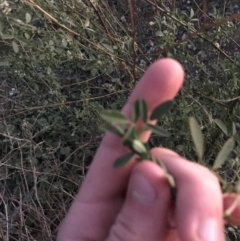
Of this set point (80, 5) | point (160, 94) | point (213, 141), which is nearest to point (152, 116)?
point (160, 94)

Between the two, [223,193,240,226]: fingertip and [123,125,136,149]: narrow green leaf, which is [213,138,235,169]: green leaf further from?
[123,125,136,149]: narrow green leaf

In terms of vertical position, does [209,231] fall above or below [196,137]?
below

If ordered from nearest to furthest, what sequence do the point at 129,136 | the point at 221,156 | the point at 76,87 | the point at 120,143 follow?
the point at 129,136
the point at 221,156
the point at 120,143
the point at 76,87

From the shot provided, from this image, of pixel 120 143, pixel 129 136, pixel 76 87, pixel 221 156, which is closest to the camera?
pixel 129 136

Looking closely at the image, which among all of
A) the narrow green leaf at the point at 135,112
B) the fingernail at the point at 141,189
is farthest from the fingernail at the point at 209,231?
the narrow green leaf at the point at 135,112

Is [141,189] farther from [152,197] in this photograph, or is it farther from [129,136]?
[129,136]

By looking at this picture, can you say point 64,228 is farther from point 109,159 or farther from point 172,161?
point 172,161

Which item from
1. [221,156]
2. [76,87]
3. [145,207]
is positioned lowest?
[76,87]

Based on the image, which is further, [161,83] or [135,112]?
[161,83]

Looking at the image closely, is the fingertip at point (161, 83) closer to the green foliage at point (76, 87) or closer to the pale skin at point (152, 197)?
the pale skin at point (152, 197)

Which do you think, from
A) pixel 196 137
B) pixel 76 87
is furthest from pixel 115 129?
pixel 76 87
